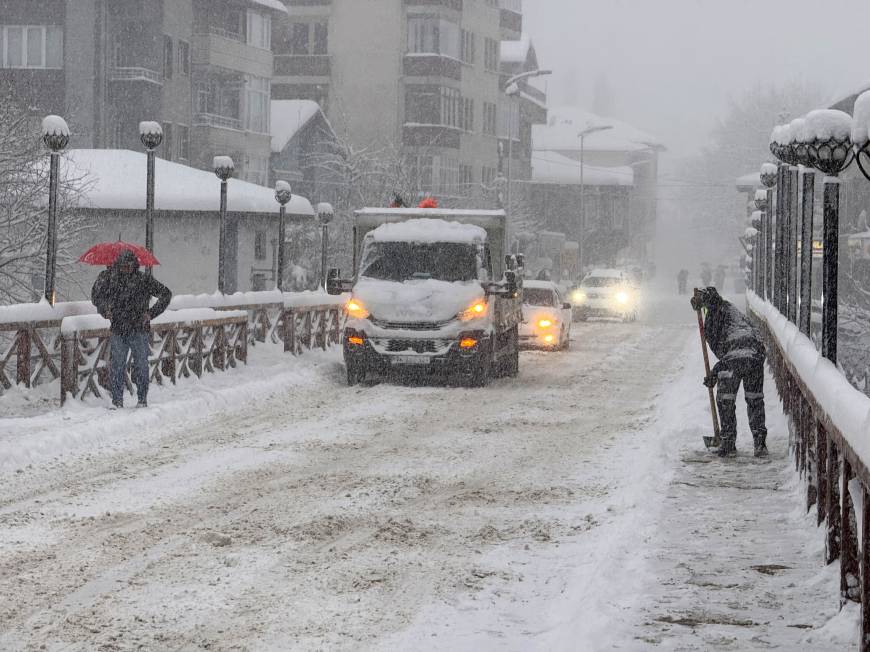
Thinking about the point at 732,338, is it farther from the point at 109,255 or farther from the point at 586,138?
the point at 586,138


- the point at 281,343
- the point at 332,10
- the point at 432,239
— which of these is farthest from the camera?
the point at 332,10

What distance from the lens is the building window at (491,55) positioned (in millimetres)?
76500

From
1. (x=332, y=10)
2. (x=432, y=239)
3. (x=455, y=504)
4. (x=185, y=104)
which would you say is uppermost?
(x=332, y=10)

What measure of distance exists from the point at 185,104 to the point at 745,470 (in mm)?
46570

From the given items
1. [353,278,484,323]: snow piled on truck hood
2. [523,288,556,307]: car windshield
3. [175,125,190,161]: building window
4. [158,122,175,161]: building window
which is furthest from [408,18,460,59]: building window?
[353,278,484,323]: snow piled on truck hood

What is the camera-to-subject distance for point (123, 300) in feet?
55.8

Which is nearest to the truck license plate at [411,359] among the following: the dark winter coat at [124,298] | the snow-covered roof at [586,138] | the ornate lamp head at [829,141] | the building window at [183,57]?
the dark winter coat at [124,298]

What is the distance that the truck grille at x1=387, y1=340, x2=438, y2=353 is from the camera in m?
21.4

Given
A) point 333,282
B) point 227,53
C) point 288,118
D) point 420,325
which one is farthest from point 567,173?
point 420,325

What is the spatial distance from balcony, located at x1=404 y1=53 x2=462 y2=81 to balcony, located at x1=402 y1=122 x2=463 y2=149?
2480 mm

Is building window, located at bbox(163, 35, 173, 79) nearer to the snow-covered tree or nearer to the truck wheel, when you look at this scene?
the snow-covered tree

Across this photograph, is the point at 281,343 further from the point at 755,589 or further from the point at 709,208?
the point at 709,208

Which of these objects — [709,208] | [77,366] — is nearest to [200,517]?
[77,366]

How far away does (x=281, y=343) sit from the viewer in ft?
84.6
